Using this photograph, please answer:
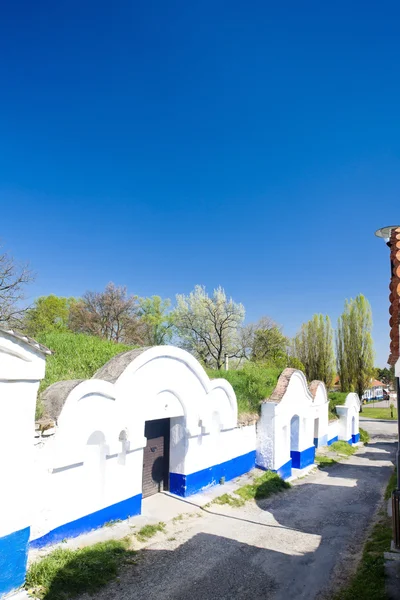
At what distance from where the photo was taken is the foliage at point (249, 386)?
1436 cm

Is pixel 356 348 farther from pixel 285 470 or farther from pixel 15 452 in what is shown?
pixel 15 452

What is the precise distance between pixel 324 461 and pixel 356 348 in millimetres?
18028

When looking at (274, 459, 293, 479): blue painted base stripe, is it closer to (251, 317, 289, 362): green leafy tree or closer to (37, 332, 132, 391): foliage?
(37, 332, 132, 391): foliage

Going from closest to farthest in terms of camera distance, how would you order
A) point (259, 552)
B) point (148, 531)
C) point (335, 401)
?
point (259, 552)
point (148, 531)
point (335, 401)

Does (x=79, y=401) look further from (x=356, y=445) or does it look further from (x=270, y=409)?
(x=356, y=445)

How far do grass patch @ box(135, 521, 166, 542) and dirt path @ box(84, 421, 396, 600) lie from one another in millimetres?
214

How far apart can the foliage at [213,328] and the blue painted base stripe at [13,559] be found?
28.7 m

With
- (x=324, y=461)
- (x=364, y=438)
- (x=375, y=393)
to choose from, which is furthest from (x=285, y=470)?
(x=375, y=393)

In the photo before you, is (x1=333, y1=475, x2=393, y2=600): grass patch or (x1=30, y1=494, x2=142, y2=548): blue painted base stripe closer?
(x1=333, y1=475, x2=393, y2=600): grass patch

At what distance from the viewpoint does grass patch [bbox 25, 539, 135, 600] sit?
6.21 metres

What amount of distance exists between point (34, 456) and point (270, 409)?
9248mm

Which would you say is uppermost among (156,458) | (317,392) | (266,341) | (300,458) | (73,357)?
(266,341)

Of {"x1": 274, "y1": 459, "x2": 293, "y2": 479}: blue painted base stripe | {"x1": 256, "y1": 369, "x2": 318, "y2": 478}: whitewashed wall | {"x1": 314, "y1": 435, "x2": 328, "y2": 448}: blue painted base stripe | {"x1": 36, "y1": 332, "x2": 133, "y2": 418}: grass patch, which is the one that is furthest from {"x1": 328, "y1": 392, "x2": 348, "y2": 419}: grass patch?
{"x1": 36, "y1": 332, "x2": 133, "y2": 418}: grass patch

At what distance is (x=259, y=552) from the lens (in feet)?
27.7
